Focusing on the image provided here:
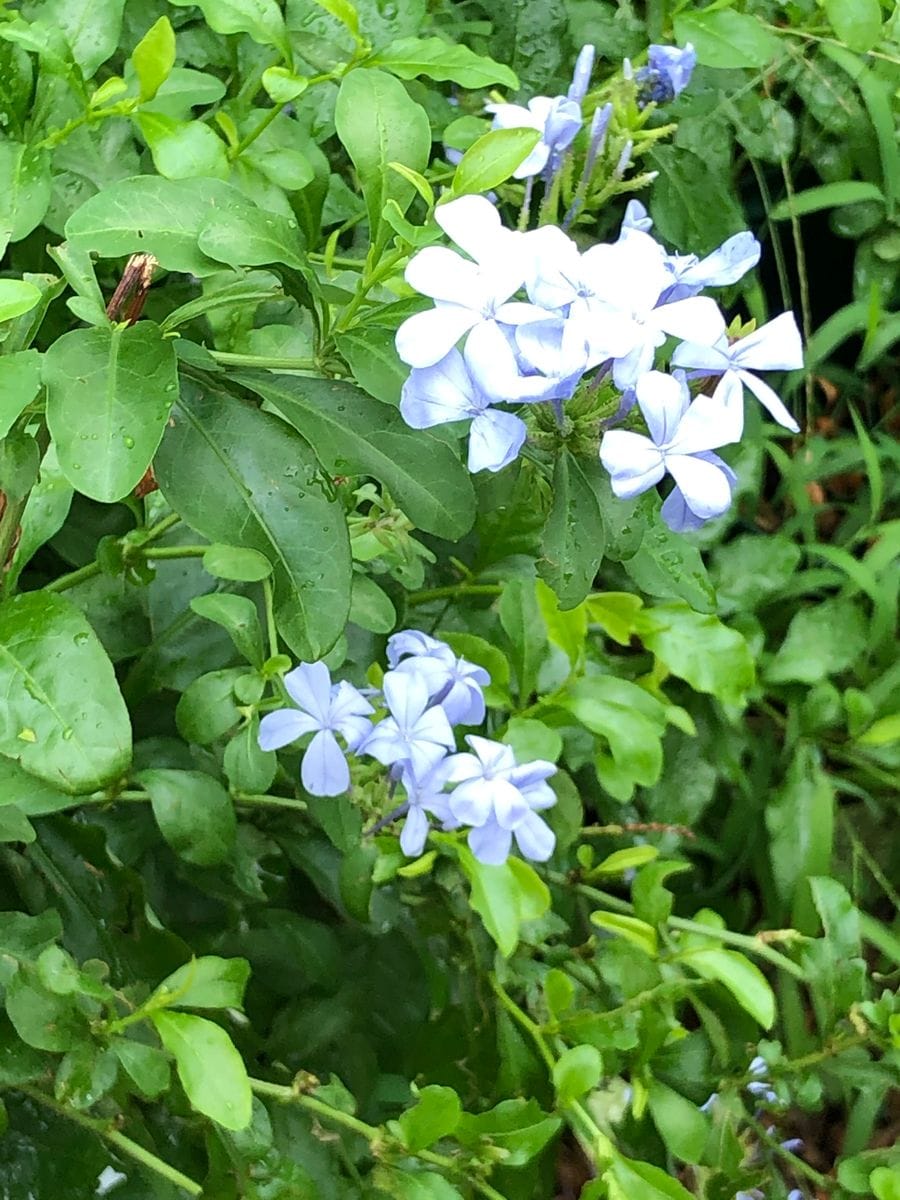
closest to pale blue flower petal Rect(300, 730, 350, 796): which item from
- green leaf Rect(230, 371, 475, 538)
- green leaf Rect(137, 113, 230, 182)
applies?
green leaf Rect(230, 371, 475, 538)

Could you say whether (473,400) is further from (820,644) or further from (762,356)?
(820,644)

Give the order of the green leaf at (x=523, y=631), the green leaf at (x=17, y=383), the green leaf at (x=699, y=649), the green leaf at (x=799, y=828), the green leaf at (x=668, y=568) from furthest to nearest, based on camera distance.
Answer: the green leaf at (x=799, y=828) → the green leaf at (x=699, y=649) → the green leaf at (x=523, y=631) → the green leaf at (x=668, y=568) → the green leaf at (x=17, y=383)

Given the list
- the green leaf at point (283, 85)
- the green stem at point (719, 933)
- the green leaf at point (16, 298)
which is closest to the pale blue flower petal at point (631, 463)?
the green leaf at point (16, 298)

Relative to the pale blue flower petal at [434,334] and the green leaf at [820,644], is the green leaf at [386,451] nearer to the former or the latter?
the pale blue flower petal at [434,334]

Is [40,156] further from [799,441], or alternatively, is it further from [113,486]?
[799,441]

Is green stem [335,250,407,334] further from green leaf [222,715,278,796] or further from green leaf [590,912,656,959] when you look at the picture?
green leaf [590,912,656,959]

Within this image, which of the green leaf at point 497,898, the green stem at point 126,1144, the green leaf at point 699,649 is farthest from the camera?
the green leaf at point 699,649
